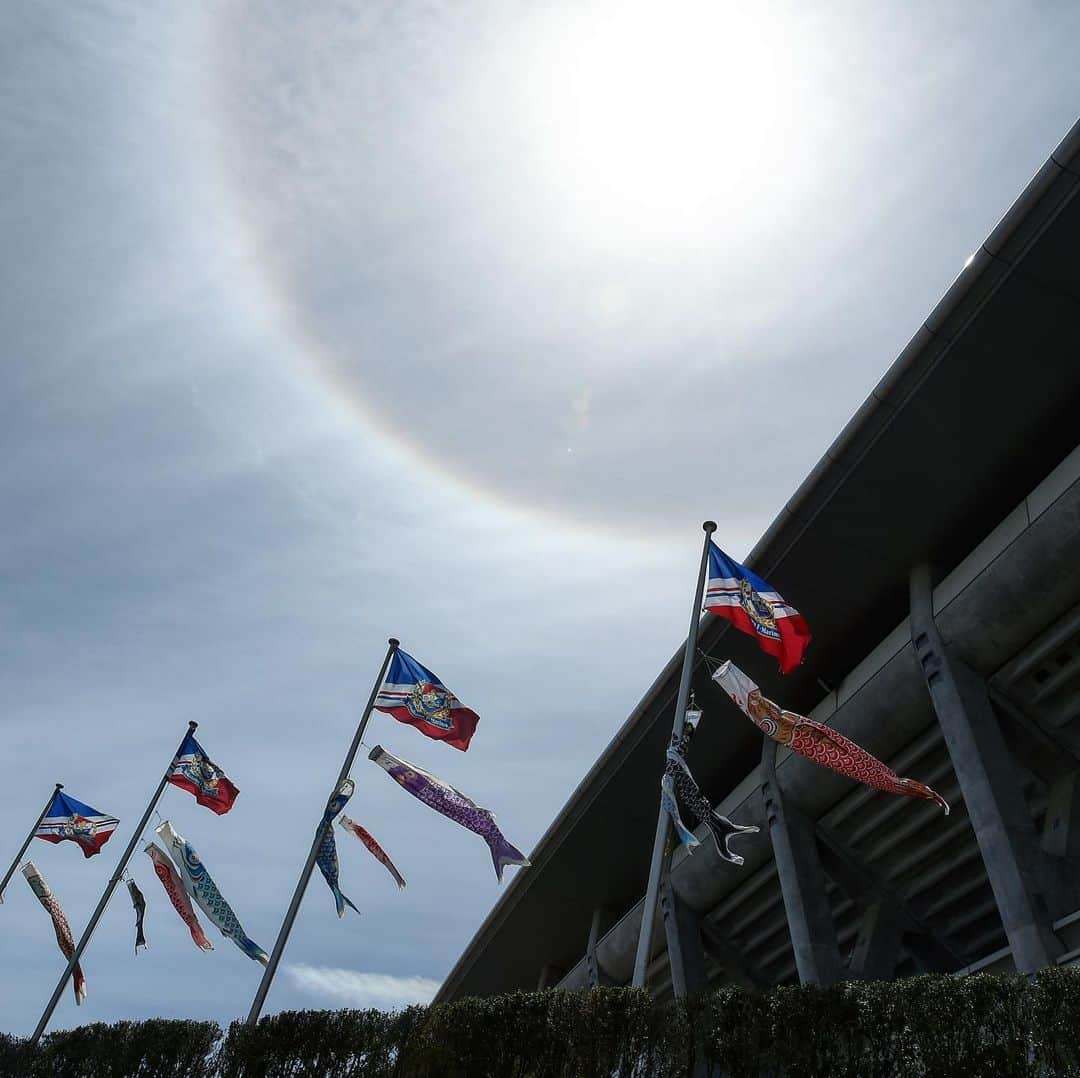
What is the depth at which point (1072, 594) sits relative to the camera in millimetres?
18094

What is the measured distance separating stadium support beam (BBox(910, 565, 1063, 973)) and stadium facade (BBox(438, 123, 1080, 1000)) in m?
0.04

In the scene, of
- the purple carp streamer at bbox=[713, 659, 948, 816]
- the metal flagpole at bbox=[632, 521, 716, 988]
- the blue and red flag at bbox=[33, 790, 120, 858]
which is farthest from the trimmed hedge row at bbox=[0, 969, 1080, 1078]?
the blue and red flag at bbox=[33, 790, 120, 858]

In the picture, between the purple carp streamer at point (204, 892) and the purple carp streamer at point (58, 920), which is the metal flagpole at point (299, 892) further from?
the purple carp streamer at point (58, 920)

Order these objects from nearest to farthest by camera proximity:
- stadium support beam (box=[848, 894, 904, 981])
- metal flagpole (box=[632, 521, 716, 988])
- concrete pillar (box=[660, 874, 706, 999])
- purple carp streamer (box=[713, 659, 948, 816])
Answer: metal flagpole (box=[632, 521, 716, 988]) < purple carp streamer (box=[713, 659, 948, 816]) < stadium support beam (box=[848, 894, 904, 981]) < concrete pillar (box=[660, 874, 706, 999])

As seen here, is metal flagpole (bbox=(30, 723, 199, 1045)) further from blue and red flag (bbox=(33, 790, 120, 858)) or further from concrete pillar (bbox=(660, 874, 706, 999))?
concrete pillar (bbox=(660, 874, 706, 999))

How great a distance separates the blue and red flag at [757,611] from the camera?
17.7 m

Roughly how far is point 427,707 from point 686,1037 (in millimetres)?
10063

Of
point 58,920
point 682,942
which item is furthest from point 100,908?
point 682,942

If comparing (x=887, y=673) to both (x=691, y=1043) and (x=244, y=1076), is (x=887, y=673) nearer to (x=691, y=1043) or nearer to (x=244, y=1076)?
(x=691, y=1043)

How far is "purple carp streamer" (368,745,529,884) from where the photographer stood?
18812 millimetres

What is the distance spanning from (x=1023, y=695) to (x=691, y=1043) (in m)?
10.8

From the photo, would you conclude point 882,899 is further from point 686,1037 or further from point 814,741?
point 686,1037

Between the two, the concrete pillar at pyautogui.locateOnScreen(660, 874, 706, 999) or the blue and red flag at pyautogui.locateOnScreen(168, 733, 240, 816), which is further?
the concrete pillar at pyautogui.locateOnScreen(660, 874, 706, 999)

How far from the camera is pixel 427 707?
21594 mm
